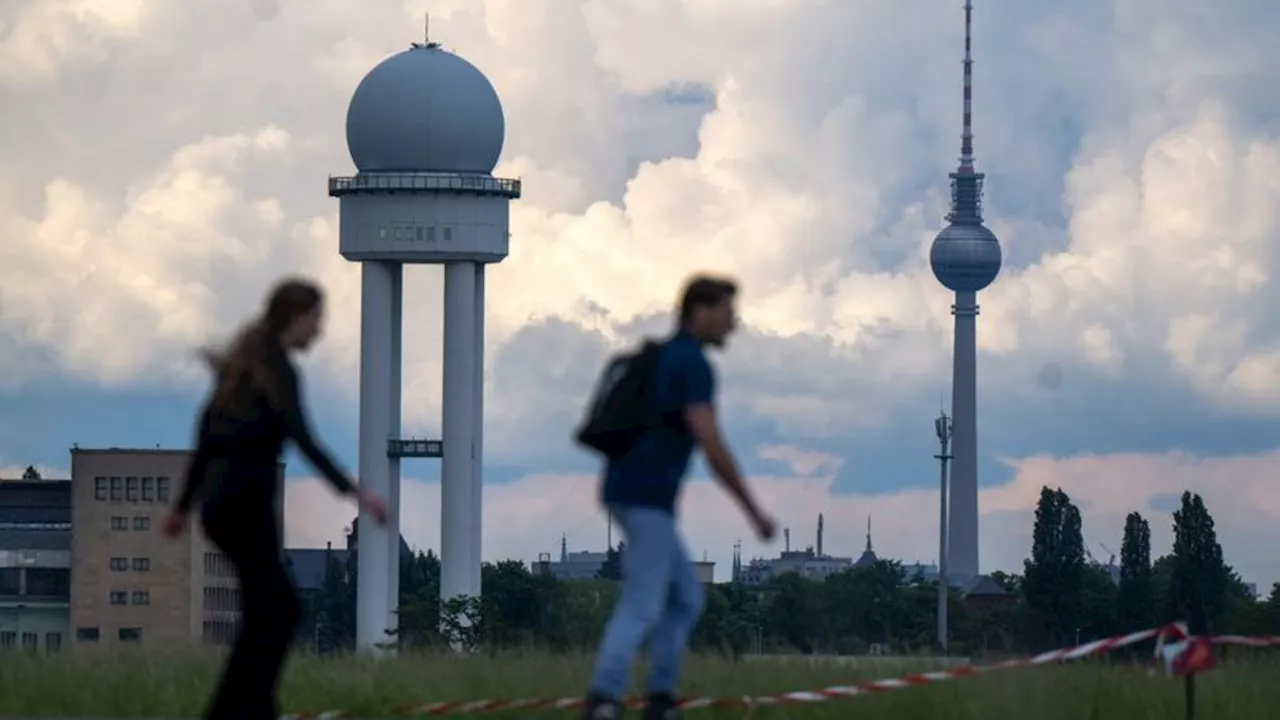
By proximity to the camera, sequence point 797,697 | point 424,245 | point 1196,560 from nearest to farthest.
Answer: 1. point 797,697
2. point 424,245
3. point 1196,560

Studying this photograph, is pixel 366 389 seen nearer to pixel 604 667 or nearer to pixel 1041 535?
pixel 1041 535

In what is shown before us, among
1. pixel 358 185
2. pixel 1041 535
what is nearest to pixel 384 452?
pixel 358 185

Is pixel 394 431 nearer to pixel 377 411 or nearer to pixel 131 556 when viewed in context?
pixel 377 411

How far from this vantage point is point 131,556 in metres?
131

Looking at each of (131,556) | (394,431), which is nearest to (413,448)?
(394,431)

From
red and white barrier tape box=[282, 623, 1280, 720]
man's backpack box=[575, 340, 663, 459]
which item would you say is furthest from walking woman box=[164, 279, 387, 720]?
red and white barrier tape box=[282, 623, 1280, 720]

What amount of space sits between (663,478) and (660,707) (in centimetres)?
104

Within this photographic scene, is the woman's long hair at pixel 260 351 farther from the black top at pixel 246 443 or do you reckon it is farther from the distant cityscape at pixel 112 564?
the distant cityscape at pixel 112 564

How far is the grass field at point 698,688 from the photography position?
48.4 feet

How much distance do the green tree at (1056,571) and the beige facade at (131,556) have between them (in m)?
35.8

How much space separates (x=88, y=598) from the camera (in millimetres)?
130125

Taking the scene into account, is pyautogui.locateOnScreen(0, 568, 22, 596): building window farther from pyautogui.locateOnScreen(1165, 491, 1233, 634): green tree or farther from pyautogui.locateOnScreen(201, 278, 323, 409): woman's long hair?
pyautogui.locateOnScreen(201, 278, 323, 409): woman's long hair

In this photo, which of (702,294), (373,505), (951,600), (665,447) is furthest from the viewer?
(951,600)

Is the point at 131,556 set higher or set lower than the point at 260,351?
lower
